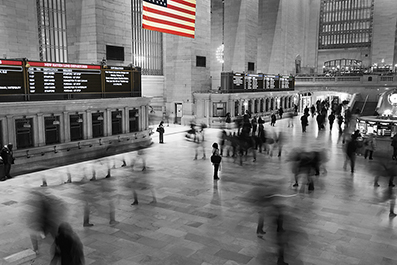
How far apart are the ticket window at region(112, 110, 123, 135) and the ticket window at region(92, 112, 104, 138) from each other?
78 cm

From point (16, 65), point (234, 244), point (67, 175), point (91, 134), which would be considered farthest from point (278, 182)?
point (16, 65)

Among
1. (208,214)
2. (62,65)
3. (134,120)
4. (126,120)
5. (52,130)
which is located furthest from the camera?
(134,120)

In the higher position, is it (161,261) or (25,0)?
(25,0)

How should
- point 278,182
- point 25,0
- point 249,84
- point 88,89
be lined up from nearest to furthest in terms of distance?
1. point 278,182
2. point 88,89
3. point 25,0
4. point 249,84

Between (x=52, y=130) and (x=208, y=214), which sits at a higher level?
(x=52, y=130)

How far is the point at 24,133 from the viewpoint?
13.7 meters

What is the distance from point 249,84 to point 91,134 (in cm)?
1668

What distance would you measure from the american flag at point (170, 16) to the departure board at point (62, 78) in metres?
5.35

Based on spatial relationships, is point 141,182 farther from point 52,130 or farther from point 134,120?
point 134,120

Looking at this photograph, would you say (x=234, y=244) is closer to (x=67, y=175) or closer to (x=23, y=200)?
(x=23, y=200)

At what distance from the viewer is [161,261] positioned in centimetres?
670

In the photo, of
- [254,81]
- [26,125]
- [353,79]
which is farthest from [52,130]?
[353,79]


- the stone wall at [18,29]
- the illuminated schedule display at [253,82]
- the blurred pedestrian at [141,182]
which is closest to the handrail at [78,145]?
the blurred pedestrian at [141,182]

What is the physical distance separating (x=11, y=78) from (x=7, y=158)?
3159 mm
